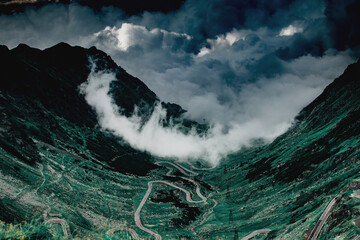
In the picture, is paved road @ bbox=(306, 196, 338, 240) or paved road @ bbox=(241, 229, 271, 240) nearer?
paved road @ bbox=(306, 196, 338, 240)

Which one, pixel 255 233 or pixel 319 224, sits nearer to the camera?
pixel 319 224

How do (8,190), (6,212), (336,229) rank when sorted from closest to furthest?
(336,229) < (6,212) < (8,190)

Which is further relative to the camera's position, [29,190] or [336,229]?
[29,190]

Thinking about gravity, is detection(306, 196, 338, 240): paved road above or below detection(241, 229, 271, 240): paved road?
below

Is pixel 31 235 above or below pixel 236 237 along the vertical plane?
below

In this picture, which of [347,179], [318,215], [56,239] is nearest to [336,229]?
[318,215]

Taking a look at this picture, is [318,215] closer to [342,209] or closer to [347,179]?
[342,209]

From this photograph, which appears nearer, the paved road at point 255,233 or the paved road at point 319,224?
the paved road at point 319,224

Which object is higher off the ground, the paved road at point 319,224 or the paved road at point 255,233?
the paved road at point 255,233

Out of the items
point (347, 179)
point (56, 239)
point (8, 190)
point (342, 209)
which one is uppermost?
point (8, 190)

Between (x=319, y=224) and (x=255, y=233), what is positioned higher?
(x=255, y=233)

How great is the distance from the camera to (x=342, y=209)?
417 feet

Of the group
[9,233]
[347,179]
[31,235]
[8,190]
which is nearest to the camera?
[9,233]

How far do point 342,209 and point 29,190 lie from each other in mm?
215480
